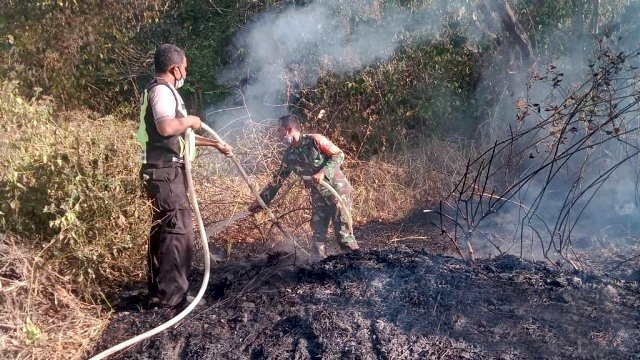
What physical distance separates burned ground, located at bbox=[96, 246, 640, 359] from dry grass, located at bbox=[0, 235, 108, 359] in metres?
0.17

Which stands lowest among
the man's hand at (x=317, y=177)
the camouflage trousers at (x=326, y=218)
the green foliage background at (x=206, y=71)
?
the camouflage trousers at (x=326, y=218)

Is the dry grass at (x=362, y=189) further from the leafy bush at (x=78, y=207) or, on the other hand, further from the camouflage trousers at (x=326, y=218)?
the leafy bush at (x=78, y=207)

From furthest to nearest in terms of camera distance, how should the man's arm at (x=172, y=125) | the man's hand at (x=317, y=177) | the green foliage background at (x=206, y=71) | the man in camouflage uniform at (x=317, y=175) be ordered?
the green foliage background at (x=206, y=71), the man in camouflage uniform at (x=317, y=175), the man's hand at (x=317, y=177), the man's arm at (x=172, y=125)

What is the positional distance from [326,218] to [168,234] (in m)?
1.86

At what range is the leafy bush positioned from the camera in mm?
3986

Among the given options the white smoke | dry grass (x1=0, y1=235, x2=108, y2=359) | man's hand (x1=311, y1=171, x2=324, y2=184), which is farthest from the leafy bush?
the white smoke

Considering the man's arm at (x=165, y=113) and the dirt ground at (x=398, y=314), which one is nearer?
the dirt ground at (x=398, y=314)

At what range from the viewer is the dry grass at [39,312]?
11.6ft

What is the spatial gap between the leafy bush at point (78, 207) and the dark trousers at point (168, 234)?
6.8 inches

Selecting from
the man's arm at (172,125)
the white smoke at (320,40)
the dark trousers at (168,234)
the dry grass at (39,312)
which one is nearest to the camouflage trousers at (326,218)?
the dark trousers at (168,234)

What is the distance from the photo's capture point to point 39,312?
387cm

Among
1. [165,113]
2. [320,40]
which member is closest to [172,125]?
[165,113]

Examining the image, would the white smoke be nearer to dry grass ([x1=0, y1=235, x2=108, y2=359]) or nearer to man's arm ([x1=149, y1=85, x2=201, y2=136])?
man's arm ([x1=149, y1=85, x2=201, y2=136])

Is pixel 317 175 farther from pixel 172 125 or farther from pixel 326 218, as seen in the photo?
pixel 172 125
